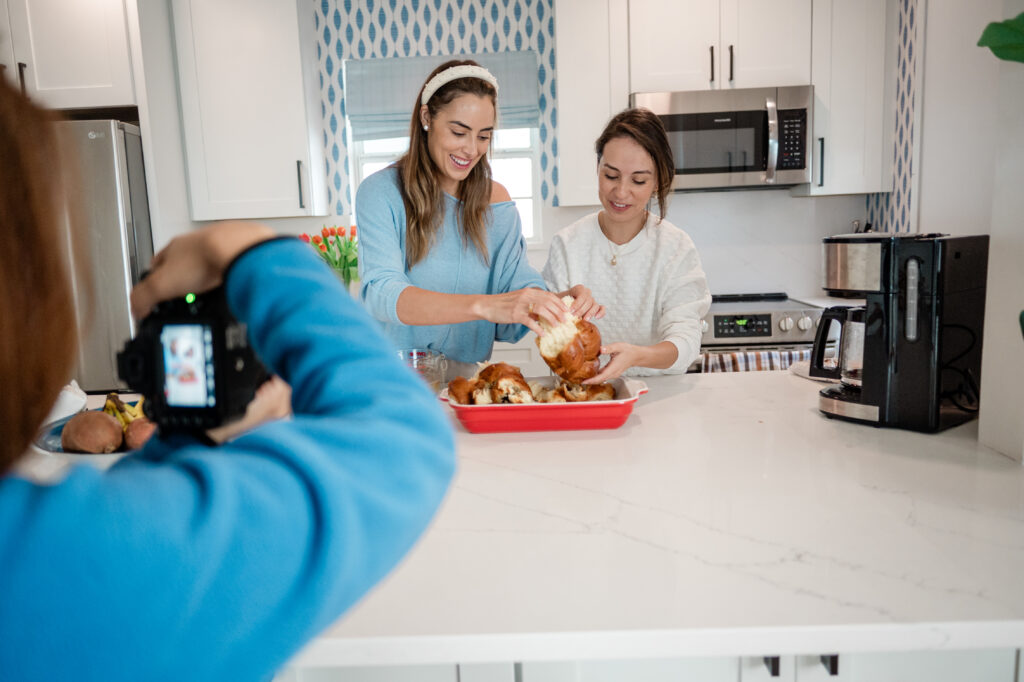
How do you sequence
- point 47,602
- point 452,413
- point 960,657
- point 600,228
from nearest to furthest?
1. point 47,602
2. point 960,657
3. point 452,413
4. point 600,228

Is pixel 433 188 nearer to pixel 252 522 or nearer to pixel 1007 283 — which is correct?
pixel 1007 283

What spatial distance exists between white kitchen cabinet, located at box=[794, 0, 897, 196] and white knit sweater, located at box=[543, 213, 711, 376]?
62.7 inches

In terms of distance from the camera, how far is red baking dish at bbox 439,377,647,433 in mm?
1299

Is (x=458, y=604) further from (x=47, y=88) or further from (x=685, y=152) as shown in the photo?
(x=47, y=88)

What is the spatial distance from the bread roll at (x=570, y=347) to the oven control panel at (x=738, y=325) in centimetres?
181

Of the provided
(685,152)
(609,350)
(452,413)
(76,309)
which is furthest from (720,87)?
(76,309)

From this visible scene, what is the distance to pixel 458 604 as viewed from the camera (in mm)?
736

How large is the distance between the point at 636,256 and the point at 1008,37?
132cm

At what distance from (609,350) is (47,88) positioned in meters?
3.05

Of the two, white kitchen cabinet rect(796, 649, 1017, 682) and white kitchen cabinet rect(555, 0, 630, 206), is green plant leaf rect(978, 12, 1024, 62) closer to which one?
white kitchen cabinet rect(796, 649, 1017, 682)

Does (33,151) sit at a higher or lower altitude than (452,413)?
higher

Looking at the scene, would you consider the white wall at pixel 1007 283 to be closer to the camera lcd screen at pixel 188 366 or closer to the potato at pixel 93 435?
the camera lcd screen at pixel 188 366

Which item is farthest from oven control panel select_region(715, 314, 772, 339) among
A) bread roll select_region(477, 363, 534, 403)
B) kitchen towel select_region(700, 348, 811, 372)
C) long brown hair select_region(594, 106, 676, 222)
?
bread roll select_region(477, 363, 534, 403)

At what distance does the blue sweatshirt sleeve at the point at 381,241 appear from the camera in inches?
65.9
